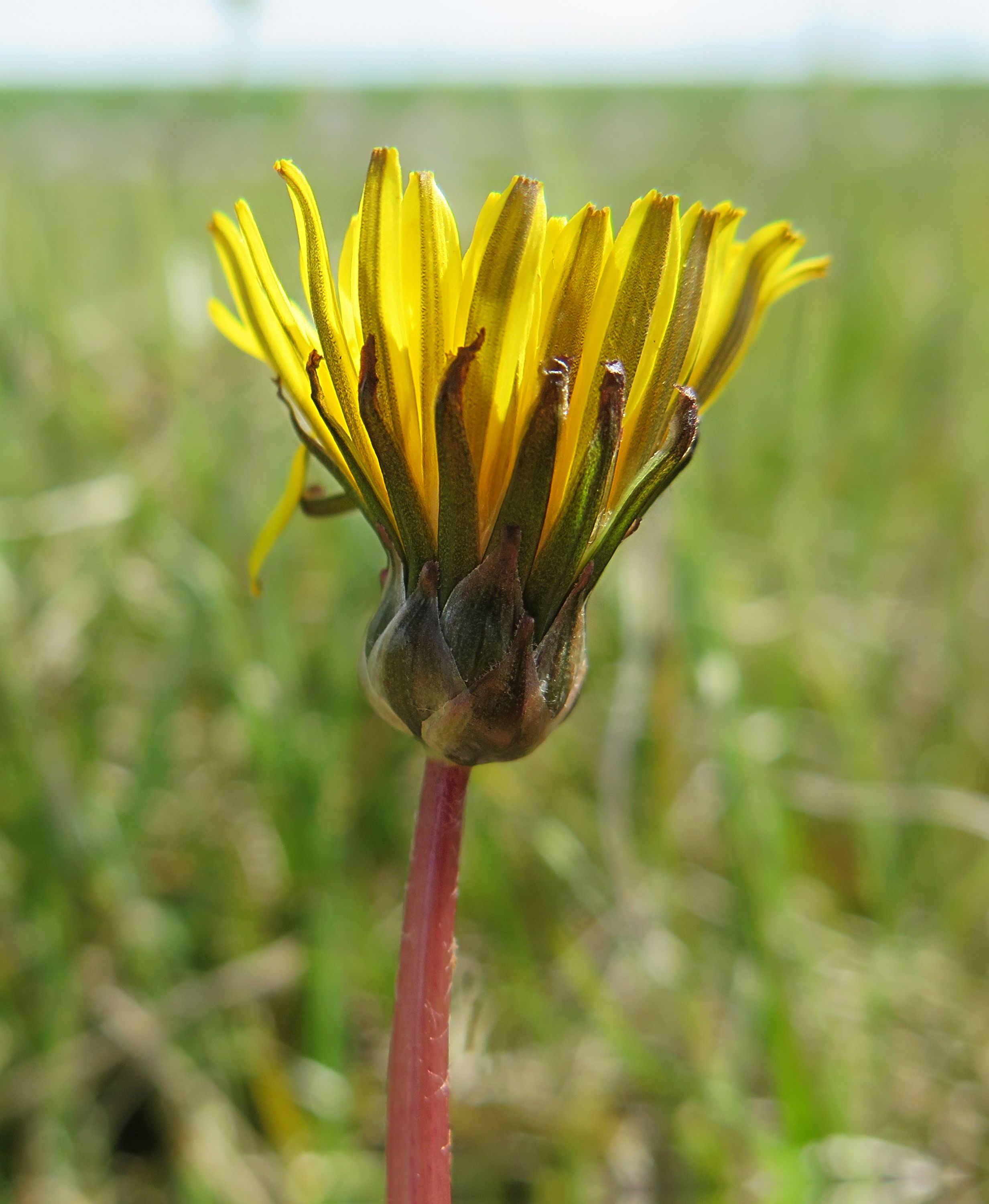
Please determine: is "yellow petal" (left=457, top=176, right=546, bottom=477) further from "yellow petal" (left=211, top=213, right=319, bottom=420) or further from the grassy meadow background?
the grassy meadow background

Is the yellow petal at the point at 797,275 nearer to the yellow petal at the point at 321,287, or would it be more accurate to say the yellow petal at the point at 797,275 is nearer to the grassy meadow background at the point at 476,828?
the yellow petal at the point at 321,287

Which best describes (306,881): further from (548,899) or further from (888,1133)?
(888,1133)

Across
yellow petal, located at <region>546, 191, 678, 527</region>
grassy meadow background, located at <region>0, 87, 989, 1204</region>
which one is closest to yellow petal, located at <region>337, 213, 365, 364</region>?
yellow petal, located at <region>546, 191, 678, 527</region>

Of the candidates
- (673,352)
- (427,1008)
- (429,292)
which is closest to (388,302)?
(429,292)

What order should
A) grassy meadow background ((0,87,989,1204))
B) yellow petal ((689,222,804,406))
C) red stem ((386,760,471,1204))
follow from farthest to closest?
grassy meadow background ((0,87,989,1204)) → yellow petal ((689,222,804,406)) → red stem ((386,760,471,1204))

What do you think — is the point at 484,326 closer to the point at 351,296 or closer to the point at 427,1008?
the point at 351,296
